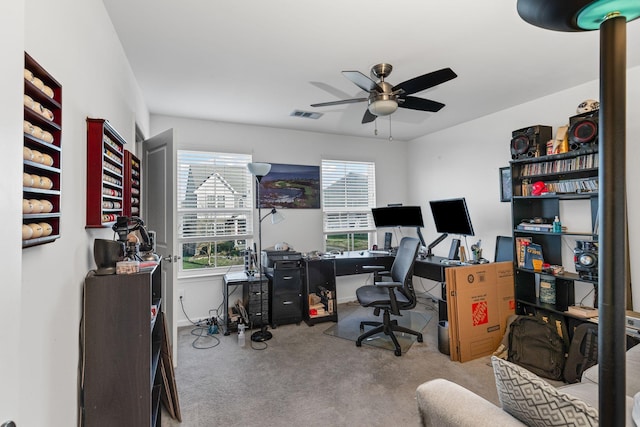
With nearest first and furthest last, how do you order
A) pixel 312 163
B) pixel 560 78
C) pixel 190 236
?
pixel 560 78 → pixel 190 236 → pixel 312 163

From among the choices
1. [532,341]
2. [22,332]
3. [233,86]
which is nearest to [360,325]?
[532,341]

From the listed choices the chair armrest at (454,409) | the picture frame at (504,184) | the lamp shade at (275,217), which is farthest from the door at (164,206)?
the picture frame at (504,184)

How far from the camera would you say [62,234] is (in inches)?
49.3

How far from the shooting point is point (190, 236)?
400cm

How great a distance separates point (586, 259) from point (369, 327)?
2.22m

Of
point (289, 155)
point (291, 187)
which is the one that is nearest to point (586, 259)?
point (291, 187)

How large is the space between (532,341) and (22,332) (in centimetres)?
340

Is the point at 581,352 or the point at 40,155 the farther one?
the point at 581,352

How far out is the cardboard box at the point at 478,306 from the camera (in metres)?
2.90

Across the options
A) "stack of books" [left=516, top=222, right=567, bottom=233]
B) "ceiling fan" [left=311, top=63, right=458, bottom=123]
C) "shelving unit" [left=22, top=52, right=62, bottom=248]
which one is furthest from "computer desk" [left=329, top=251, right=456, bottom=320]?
"shelving unit" [left=22, top=52, right=62, bottom=248]

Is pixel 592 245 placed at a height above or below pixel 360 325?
above

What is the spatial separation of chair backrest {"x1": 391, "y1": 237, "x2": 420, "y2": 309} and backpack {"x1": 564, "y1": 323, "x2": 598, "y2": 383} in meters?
1.28

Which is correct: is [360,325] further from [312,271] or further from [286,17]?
[286,17]

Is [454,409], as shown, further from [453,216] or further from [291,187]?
[291,187]
